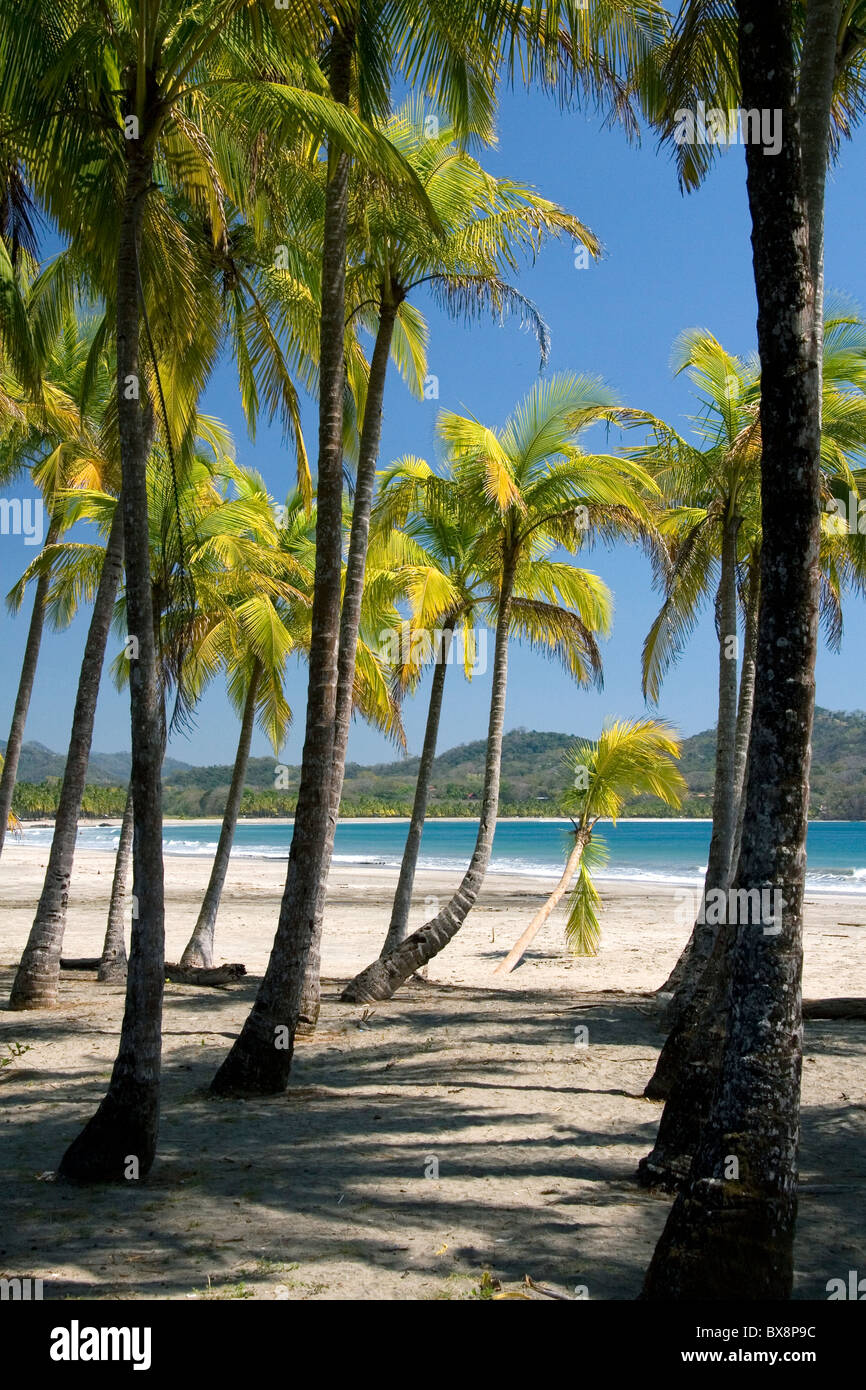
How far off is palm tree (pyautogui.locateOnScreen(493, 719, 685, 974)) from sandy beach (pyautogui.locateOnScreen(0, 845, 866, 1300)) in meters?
2.72

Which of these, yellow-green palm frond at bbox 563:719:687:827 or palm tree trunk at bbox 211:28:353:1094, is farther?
yellow-green palm frond at bbox 563:719:687:827

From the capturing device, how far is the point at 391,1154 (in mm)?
6609

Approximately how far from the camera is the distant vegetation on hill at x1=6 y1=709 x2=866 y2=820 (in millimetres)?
113250

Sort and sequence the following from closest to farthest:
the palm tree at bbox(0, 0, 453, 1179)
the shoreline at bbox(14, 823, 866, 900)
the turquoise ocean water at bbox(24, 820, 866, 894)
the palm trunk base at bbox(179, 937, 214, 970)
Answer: the palm tree at bbox(0, 0, 453, 1179), the palm trunk base at bbox(179, 937, 214, 970), the shoreline at bbox(14, 823, 866, 900), the turquoise ocean water at bbox(24, 820, 866, 894)

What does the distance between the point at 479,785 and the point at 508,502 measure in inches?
4699

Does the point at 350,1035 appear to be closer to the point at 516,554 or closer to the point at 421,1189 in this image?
the point at 421,1189

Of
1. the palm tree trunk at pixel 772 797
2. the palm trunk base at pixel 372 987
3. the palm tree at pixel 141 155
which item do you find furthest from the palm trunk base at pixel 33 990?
the palm tree trunk at pixel 772 797

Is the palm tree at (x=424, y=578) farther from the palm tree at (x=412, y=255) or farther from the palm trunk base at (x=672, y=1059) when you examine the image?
the palm trunk base at (x=672, y=1059)

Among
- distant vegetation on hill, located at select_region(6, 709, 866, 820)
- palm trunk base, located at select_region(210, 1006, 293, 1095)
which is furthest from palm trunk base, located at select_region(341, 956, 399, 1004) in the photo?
distant vegetation on hill, located at select_region(6, 709, 866, 820)

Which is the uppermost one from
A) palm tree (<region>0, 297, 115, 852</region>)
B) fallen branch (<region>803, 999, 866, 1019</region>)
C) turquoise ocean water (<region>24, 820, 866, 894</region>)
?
palm tree (<region>0, 297, 115, 852</region>)

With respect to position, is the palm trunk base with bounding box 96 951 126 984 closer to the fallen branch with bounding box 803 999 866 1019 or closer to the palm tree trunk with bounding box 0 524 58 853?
the palm tree trunk with bounding box 0 524 58 853

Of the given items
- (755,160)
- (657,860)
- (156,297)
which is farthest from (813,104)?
(657,860)

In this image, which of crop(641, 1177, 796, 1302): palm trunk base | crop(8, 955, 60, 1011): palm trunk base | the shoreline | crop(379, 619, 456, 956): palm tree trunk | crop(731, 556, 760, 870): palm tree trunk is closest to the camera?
crop(641, 1177, 796, 1302): palm trunk base

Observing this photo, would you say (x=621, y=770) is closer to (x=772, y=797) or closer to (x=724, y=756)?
(x=724, y=756)
